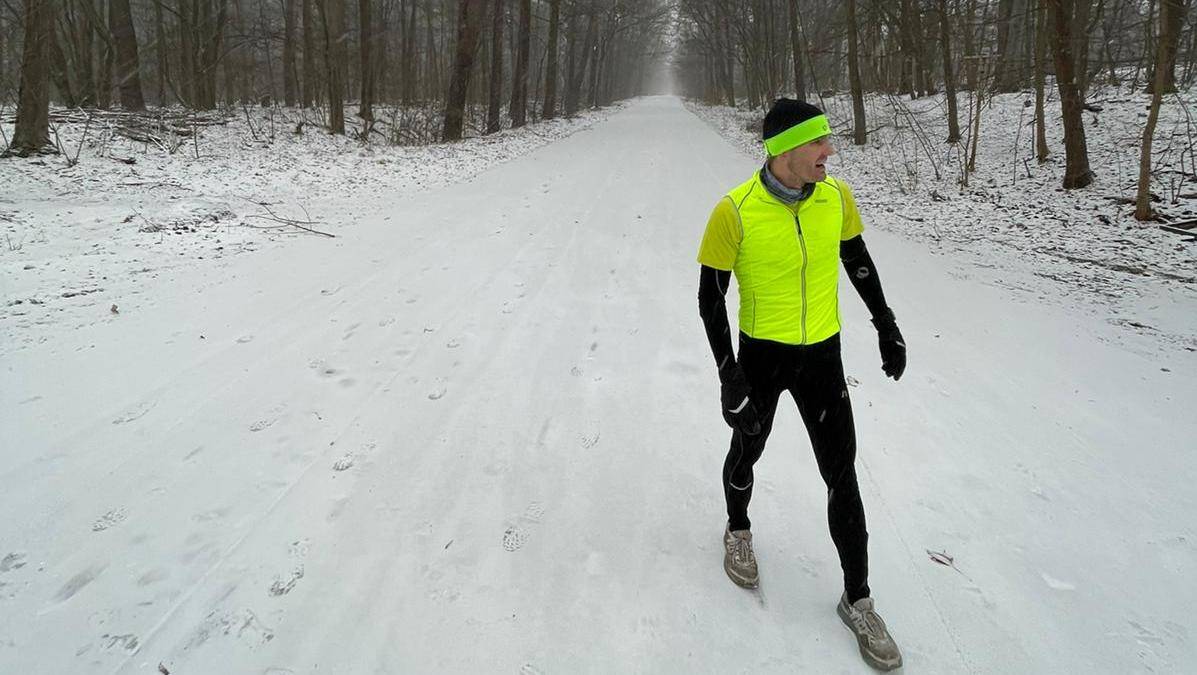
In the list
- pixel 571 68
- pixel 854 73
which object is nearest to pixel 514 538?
pixel 854 73

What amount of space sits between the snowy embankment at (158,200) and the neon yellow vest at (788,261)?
17.7ft

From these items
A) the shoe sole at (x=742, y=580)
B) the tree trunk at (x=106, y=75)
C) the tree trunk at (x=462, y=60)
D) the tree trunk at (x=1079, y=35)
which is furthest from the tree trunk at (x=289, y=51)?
the shoe sole at (x=742, y=580)

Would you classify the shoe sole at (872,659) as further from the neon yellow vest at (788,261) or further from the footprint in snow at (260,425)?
the footprint in snow at (260,425)

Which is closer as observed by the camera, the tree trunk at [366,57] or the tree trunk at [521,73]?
the tree trunk at [366,57]

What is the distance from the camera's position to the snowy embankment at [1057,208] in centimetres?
632

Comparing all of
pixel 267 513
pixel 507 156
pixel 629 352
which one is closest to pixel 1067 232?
pixel 629 352

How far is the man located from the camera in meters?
2.30

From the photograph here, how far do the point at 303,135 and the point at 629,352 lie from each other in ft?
49.0

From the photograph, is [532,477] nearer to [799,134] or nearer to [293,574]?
[293,574]

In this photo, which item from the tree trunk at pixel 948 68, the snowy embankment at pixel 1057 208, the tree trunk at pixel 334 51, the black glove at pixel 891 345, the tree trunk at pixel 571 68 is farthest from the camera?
the tree trunk at pixel 571 68

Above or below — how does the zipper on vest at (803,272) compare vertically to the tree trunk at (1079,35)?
below

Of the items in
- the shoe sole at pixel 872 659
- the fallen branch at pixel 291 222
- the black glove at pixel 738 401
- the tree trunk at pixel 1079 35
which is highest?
the tree trunk at pixel 1079 35

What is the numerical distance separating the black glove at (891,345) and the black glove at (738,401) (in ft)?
2.12

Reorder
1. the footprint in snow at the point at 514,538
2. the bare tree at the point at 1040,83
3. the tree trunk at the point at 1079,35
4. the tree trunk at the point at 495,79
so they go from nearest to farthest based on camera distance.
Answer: the footprint in snow at the point at 514,538, the bare tree at the point at 1040,83, the tree trunk at the point at 1079,35, the tree trunk at the point at 495,79
